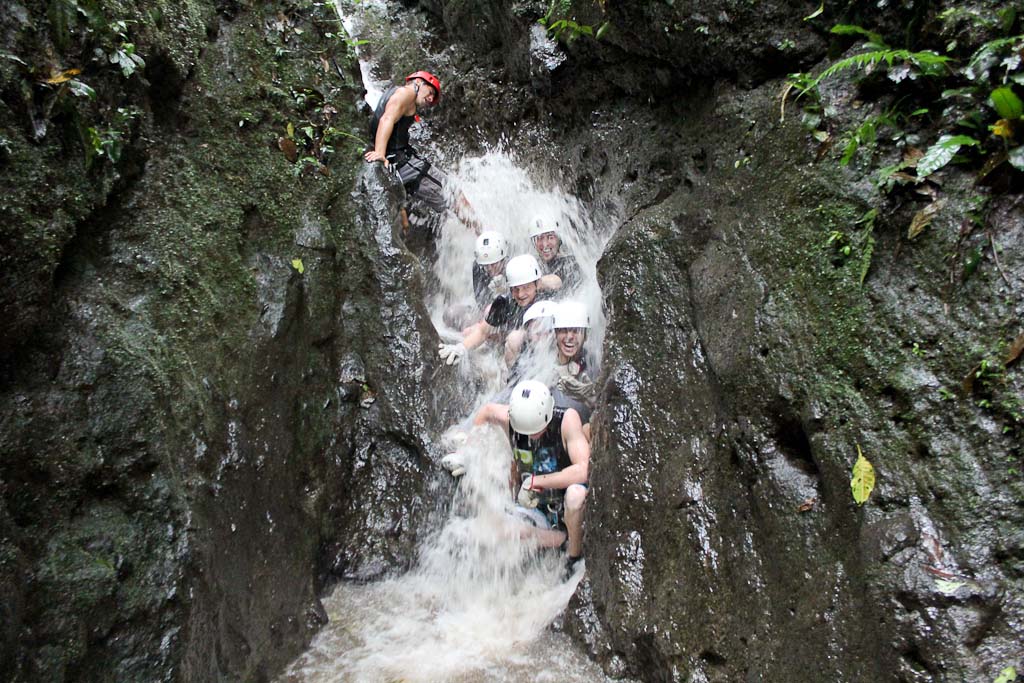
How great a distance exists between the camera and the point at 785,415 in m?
4.13

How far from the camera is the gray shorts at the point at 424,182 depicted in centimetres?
848

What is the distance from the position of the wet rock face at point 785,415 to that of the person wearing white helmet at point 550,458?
384 mm

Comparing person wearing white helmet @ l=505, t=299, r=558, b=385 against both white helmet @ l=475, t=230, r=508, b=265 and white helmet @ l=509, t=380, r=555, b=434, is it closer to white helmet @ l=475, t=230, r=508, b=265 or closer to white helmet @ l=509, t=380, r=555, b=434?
white helmet @ l=475, t=230, r=508, b=265

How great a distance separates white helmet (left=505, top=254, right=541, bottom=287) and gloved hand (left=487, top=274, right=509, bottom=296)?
57cm

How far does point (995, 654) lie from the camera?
300 centimetres

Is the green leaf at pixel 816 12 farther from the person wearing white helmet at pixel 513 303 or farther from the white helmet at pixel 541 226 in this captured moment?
the white helmet at pixel 541 226

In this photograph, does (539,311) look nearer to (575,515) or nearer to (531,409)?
(531,409)

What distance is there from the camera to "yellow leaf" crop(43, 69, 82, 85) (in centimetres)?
386

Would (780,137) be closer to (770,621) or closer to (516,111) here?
(770,621)

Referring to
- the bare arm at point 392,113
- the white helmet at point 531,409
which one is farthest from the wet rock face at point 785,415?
the bare arm at point 392,113

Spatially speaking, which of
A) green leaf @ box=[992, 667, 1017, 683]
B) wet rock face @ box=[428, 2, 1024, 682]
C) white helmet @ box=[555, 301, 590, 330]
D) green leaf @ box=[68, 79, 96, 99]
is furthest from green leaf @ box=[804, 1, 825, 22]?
green leaf @ box=[68, 79, 96, 99]

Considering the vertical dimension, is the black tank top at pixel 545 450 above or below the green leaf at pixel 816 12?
below

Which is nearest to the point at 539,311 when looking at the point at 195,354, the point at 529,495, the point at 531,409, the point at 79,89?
the point at 531,409

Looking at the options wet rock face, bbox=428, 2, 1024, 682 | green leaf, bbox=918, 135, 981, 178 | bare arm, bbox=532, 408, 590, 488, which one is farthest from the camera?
bare arm, bbox=532, 408, 590, 488
